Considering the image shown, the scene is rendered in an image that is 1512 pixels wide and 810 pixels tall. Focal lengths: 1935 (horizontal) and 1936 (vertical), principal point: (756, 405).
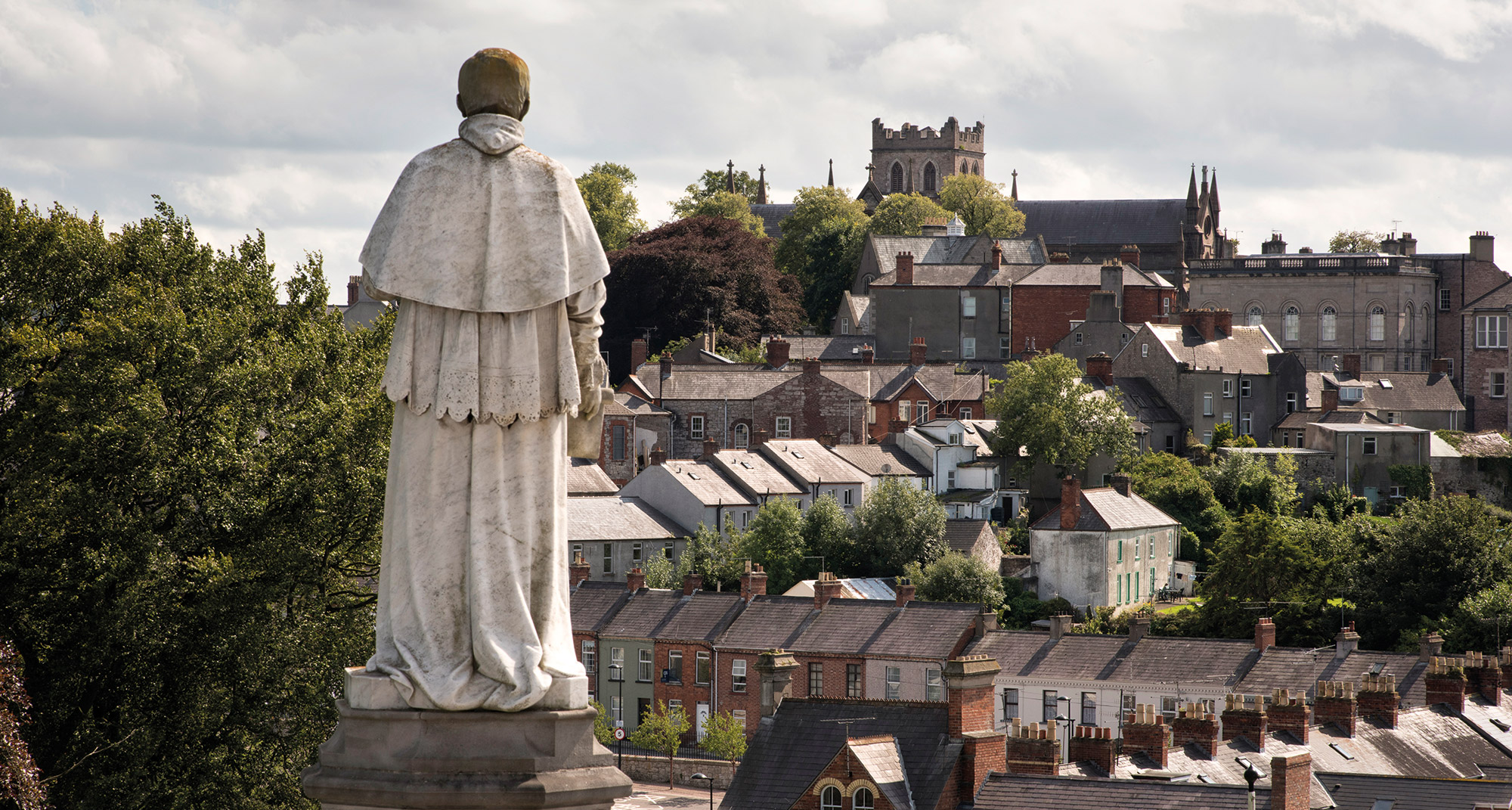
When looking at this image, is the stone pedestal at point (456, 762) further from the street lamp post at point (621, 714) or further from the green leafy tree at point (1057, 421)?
the green leafy tree at point (1057, 421)

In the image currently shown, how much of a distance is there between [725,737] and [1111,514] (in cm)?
2121

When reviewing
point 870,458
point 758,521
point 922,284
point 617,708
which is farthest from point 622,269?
point 617,708

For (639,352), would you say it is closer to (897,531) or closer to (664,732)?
(897,531)

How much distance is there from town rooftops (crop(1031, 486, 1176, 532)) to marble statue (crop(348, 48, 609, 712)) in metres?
64.9

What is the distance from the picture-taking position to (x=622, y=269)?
10206 cm

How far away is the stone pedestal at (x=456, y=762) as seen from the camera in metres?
7.34

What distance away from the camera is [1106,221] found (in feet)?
454

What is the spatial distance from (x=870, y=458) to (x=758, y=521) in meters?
11.6

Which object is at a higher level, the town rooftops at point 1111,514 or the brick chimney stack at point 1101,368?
Answer: the brick chimney stack at point 1101,368

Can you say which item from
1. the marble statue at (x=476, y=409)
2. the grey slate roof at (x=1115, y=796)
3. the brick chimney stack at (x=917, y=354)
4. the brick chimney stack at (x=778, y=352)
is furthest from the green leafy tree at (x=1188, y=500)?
the marble statue at (x=476, y=409)

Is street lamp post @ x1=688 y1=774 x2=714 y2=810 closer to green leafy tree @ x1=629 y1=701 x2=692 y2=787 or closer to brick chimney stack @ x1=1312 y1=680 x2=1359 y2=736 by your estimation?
green leafy tree @ x1=629 y1=701 x2=692 y2=787

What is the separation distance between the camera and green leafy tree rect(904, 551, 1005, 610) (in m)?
68.7

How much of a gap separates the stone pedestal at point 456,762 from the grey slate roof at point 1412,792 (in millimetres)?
22458

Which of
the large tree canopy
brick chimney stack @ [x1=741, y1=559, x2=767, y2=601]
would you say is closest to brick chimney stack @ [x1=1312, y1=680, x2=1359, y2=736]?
brick chimney stack @ [x1=741, y1=559, x2=767, y2=601]
